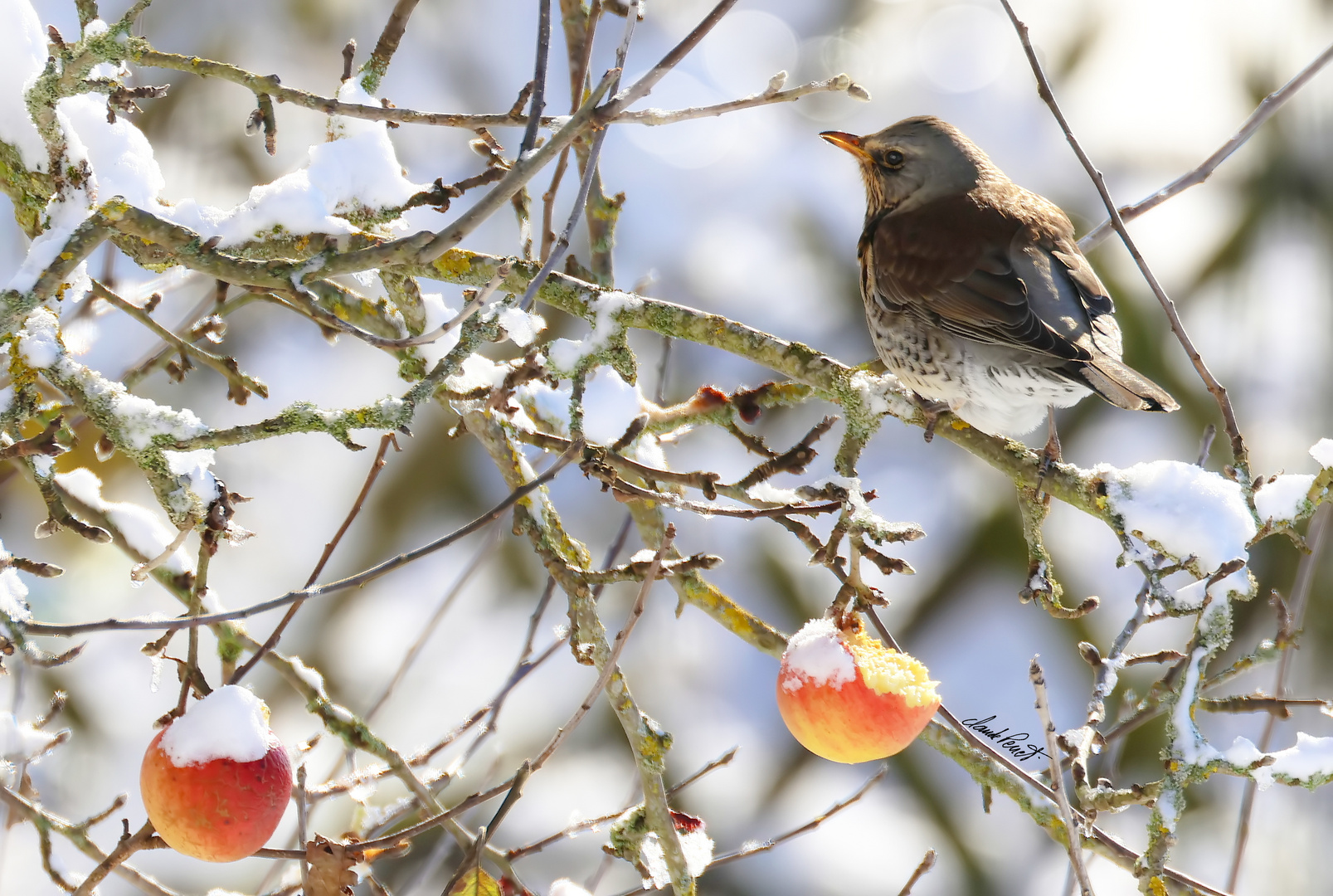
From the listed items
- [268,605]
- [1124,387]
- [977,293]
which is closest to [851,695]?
[268,605]

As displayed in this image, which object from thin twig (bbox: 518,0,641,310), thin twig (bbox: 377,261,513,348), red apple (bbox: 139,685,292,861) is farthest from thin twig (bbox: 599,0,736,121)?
red apple (bbox: 139,685,292,861)

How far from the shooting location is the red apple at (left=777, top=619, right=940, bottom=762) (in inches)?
60.6

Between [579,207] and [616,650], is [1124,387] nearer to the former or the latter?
[616,650]

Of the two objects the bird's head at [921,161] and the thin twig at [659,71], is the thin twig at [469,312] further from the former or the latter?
the bird's head at [921,161]

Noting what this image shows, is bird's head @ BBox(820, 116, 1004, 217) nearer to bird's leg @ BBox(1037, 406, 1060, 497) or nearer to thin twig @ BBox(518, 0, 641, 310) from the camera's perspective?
bird's leg @ BBox(1037, 406, 1060, 497)

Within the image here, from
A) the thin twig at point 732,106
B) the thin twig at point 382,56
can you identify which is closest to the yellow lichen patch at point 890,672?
the thin twig at point 732,106

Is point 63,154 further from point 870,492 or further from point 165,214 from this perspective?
point 870,492

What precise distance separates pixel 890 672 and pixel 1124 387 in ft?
3.77

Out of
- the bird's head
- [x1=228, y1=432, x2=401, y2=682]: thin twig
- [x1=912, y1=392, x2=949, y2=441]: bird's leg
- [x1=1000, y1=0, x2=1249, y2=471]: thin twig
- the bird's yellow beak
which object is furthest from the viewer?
the bird's yellow beak

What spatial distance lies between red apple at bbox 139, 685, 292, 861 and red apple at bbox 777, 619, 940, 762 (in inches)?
29.0

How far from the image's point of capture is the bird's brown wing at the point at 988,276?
2678 millimetres

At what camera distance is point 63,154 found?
1597mm

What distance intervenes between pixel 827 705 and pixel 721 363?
508 centimetres

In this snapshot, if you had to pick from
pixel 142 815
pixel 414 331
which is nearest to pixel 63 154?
pixel 414 331
